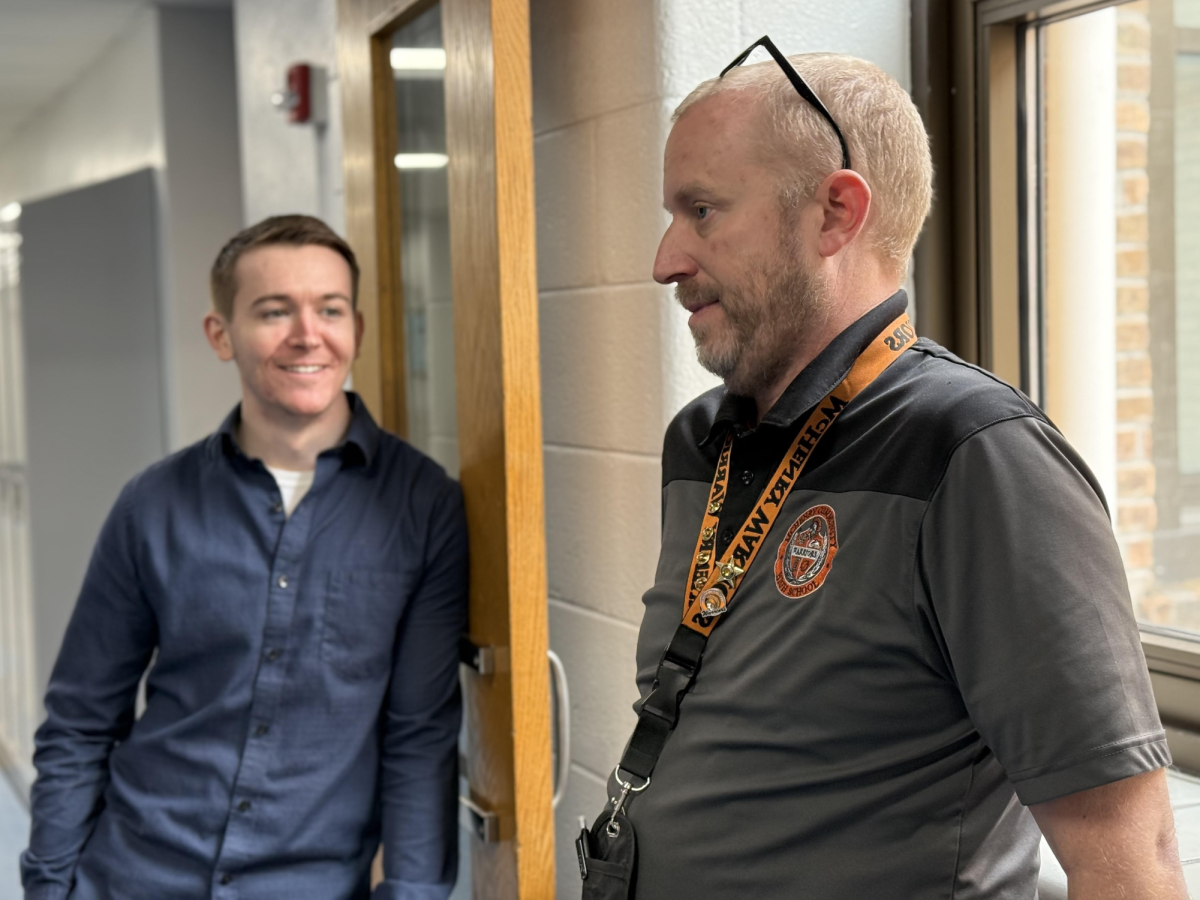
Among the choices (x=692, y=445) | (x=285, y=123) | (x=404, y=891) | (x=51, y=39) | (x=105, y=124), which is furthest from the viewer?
(x=105, y=124)

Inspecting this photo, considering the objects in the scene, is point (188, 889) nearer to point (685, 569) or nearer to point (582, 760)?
point (582, 760)

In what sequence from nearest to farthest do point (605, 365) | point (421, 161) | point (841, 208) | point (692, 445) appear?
1. point (841, 208)
2. point (692, 445)
3. point (605, 365)
4. point (421, 161)

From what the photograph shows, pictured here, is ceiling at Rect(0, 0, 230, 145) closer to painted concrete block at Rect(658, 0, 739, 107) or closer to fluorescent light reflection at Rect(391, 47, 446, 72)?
fluorescent light reflection at Rect(391, 47, 446, 72)

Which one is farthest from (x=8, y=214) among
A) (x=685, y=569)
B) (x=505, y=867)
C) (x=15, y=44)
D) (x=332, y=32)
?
(x=685, y=569)

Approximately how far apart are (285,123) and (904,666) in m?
2.46

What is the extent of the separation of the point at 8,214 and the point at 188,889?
4.38 m

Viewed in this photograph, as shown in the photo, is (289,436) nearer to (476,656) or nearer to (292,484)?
(292,484)

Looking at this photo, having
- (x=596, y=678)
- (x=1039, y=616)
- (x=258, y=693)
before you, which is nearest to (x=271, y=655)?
(x=258, y=693)

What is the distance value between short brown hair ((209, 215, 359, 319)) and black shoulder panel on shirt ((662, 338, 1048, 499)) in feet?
3.21

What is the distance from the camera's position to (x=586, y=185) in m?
1.81

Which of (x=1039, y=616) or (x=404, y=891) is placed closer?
(x=1039, y=616)

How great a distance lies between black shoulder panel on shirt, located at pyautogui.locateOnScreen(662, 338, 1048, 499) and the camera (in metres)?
0.94

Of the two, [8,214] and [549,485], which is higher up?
[8,214]

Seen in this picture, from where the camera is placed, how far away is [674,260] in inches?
45.4
